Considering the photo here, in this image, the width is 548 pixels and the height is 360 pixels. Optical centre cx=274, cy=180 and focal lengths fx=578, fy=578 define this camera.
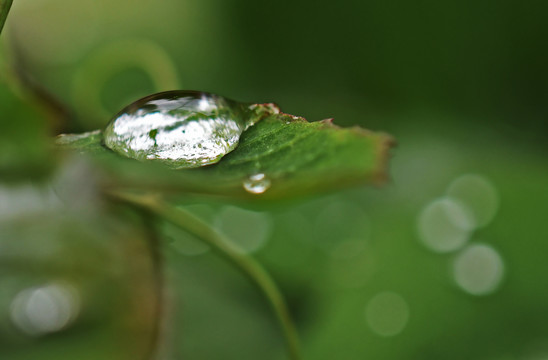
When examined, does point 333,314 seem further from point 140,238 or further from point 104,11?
point 104,11

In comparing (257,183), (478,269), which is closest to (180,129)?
(257,183)

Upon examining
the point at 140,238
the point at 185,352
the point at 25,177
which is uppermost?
the point at 25,177

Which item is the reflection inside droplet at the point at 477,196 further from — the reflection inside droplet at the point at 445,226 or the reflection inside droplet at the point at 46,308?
the reflection inside droplet at the point at 46,308

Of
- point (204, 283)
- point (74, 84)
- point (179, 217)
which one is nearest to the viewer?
point (179, 217)

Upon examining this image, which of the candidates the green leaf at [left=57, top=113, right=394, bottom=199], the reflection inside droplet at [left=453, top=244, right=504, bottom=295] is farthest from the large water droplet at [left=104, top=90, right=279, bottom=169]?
the reflection inside droplet at [left=453, top=244, right=504, bottom=295]

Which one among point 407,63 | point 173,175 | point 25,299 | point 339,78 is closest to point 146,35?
point 339,78

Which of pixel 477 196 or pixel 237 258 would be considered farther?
pixel 477 196

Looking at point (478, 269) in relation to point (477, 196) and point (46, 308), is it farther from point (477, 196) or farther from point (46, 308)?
point (46, 308)
